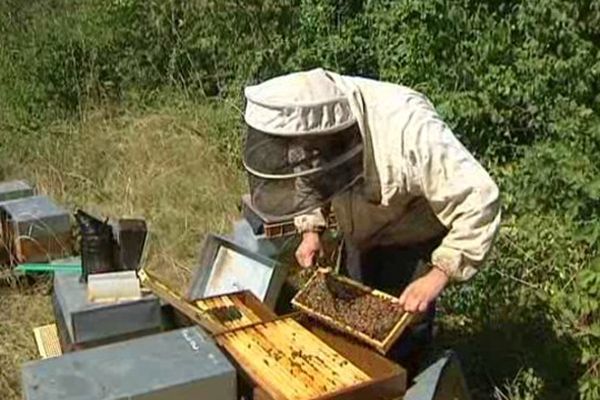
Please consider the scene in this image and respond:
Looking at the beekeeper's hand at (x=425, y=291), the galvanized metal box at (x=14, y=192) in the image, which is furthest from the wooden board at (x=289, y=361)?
the galvanized metal box at (x=14, y=192)

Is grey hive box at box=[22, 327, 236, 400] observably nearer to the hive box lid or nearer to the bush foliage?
the hive box lid

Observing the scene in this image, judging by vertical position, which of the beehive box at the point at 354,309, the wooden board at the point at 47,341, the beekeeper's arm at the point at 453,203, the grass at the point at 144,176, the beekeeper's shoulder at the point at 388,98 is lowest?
the wooden board at the point at 47,341

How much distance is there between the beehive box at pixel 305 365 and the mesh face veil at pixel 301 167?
41 cm

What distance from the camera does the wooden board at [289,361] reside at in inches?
100

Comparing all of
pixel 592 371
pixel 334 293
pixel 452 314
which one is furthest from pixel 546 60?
pixel 334 293

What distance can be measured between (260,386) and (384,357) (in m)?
0.42

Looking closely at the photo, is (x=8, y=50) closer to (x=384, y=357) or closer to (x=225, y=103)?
(x=225, y=103)

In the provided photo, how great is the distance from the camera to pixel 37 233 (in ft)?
14.2

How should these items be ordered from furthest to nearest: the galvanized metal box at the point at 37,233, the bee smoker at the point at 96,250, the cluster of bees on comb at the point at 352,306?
1. the galvanized metal box at the point at 37,233
2. the bee smoker at the point at 96,250
3. the cluster of bees on comb at the point at 352,306

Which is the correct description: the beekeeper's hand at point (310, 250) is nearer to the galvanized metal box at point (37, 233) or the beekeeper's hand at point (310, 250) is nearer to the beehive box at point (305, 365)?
the beehive box at point (305, 365)

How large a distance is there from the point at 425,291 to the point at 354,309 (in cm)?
36

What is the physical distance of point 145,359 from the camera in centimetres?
252

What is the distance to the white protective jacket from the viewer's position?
2.62 meters

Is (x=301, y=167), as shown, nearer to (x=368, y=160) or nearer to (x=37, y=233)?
(x=368, y=160)
